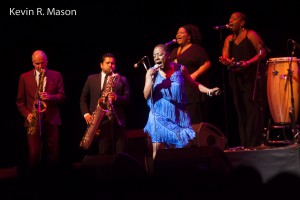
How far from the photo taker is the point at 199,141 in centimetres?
649

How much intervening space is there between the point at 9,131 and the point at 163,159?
517cm

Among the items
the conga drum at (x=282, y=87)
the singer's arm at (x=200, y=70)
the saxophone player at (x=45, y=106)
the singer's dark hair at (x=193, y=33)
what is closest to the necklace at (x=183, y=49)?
the singer's dark hair at (x=193, y=33)

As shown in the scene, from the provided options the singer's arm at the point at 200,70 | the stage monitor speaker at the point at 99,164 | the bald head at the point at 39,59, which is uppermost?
the bald head at the point at 39,59

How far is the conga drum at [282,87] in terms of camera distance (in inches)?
288

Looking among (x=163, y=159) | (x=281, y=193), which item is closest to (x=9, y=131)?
(x=163, y=159)

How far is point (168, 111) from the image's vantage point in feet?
18.2

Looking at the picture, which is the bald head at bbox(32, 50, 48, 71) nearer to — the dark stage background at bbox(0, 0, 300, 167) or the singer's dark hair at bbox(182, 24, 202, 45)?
the dark stage background at bbox(0, 0, 300, 167)

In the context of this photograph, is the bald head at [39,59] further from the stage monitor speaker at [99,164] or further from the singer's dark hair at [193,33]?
the stage monitor speaker at [99,164]

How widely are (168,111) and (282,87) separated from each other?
2.47m

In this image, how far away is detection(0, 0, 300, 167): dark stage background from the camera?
337 inches

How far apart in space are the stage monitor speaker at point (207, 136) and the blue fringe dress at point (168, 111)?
0.90 m

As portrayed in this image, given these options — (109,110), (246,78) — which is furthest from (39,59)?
(246,78)

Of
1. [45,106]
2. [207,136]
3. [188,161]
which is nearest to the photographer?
[188,161]

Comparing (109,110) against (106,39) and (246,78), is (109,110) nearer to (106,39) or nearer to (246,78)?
(246,78)
